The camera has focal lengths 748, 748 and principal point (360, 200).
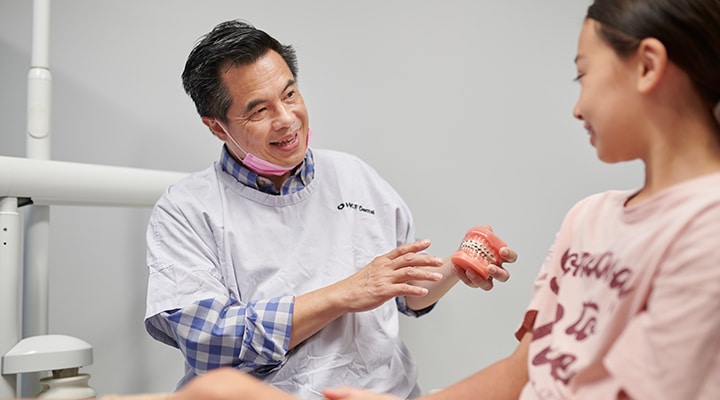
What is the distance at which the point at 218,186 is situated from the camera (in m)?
1.67

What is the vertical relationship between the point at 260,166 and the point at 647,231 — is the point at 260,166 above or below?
above

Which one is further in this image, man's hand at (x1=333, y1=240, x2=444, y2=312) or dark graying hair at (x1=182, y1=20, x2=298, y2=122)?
dark graying hair at (x1=182, y1=20, x2=298, y2=122)

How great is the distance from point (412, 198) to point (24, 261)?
3.47 feet

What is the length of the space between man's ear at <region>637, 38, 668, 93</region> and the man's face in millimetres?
925

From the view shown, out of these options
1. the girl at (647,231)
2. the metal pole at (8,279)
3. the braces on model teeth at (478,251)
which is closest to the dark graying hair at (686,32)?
the girl at (647,231)

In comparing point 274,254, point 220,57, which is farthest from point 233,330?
point 220,57

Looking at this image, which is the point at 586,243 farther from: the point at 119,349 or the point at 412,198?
the point at 119,349

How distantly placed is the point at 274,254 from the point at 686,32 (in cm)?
102

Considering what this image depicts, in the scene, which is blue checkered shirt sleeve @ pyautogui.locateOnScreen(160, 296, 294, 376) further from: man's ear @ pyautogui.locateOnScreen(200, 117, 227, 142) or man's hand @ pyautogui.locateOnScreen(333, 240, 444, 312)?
man's ear @ pyautogui.locateOnScreen(200, 117, 227, 142)

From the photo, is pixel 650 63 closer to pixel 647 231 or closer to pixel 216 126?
pixel 647 231

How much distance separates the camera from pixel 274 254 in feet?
5.26

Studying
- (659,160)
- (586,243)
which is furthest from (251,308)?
(659,160)

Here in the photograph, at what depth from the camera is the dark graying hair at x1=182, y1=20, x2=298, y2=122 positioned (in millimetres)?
1623

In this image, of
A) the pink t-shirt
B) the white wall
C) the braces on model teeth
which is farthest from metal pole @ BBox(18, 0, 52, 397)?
the pink t-shirt
